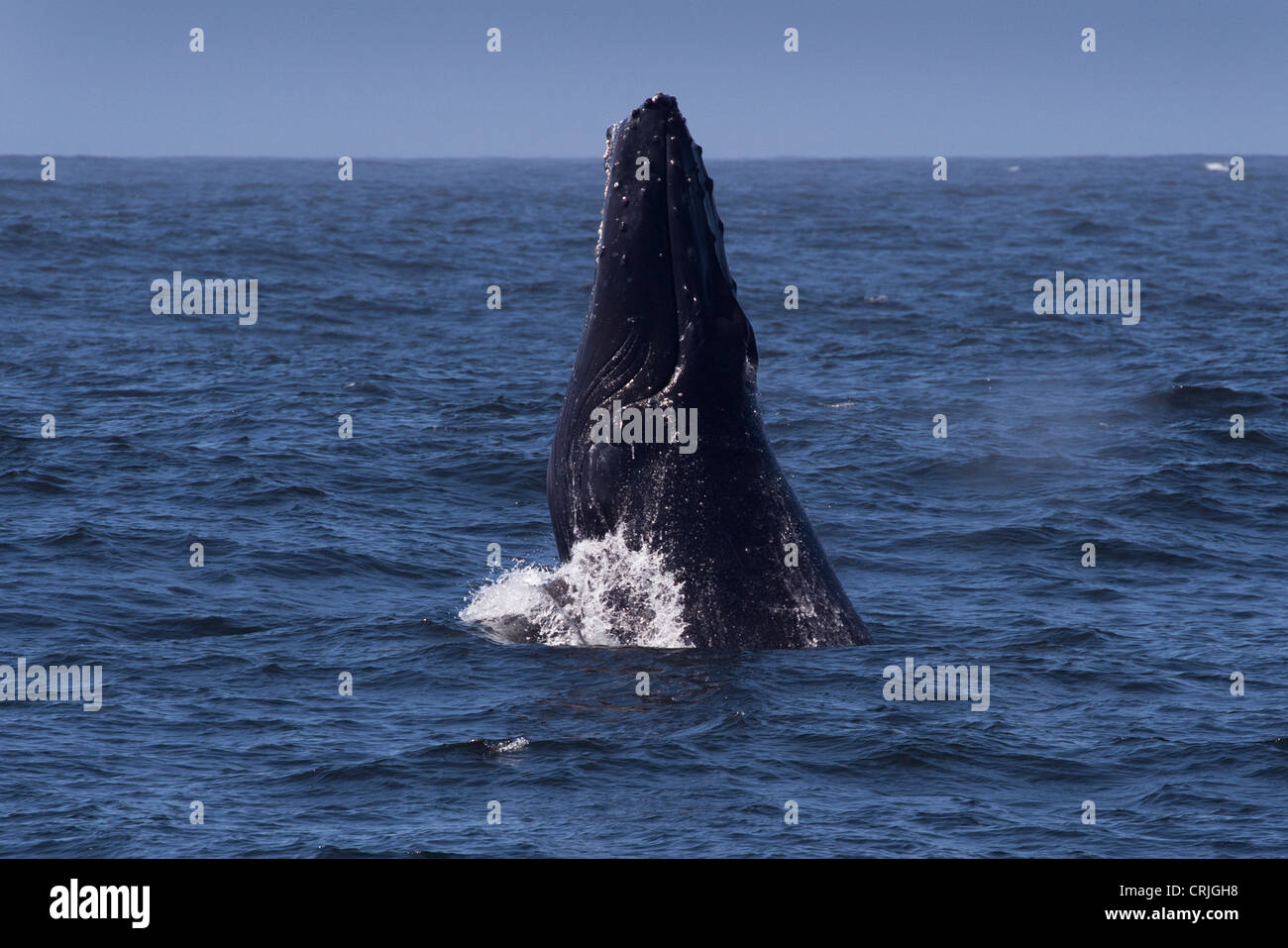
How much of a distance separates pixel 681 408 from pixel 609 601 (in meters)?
1.62

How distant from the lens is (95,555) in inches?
715

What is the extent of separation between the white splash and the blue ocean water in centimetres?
20

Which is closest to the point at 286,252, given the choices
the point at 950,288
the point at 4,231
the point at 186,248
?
the point at 186,248

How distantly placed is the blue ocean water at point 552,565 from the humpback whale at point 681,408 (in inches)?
24.5

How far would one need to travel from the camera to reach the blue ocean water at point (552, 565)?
10875mm

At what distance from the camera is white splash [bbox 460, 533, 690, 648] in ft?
42.1
